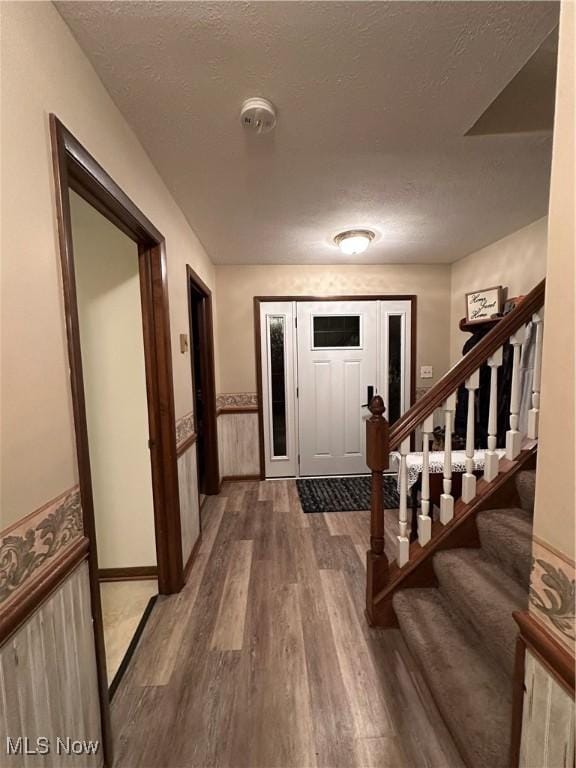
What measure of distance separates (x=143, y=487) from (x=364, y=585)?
1.45 m

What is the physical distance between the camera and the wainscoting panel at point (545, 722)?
60 cm

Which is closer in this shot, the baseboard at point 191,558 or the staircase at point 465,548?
the staircase at point 465,548

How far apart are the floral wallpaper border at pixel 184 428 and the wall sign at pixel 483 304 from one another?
2.58 meters

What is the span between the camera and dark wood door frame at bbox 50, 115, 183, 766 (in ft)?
3.02

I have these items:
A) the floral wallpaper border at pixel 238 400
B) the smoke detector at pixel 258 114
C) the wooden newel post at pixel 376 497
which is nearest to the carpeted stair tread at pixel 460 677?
the wooden newel post at pixel 376 497

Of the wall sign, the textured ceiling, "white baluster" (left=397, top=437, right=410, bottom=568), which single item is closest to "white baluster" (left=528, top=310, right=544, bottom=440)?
"white baluster" (left=397, top=437, right=410, bottom=568)

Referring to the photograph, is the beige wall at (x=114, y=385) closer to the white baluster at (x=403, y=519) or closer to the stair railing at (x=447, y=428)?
the stair railing at (x=447, y=428)

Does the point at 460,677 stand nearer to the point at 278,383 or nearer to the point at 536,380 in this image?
the point at 536,380

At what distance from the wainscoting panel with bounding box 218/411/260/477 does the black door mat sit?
57cm

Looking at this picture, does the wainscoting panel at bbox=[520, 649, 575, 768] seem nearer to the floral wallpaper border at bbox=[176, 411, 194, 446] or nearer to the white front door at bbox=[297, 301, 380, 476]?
the floral wallpaper border at bbox=[176, 411, 194, 446]

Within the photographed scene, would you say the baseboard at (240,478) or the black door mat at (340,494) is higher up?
the baseboard at (240,478)

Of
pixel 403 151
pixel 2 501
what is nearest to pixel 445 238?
pixel 403 151

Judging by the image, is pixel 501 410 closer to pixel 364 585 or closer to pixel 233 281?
pixel 364 585
